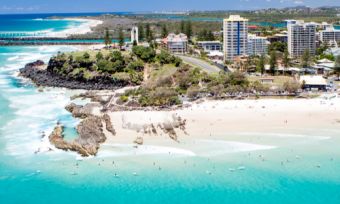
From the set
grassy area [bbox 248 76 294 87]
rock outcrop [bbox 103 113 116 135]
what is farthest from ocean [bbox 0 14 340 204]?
grassy area [bbox 248 76 294 87]

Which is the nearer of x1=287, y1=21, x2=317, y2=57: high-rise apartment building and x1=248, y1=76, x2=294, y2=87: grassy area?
x1=248, y1=76, x2=294, y2=87: grassy area

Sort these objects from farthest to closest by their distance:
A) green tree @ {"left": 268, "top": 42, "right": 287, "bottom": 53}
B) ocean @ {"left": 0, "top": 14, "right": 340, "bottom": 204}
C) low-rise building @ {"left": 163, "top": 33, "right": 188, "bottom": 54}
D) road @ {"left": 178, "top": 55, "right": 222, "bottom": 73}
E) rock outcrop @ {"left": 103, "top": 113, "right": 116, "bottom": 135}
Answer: green tree @ {"left": 268, "top": 42, "right": 287, "bottom": 53}
low-rise building @ {"left": 163, "top": 33, "right": 188, "bottom": 54}
road @ {"left": 178, "top": 55, "right": 222, "bottom": 73}
rock outcrop @ {"left": 103, "top": 113, "right": 116, "bottom": 135}
ocean @ {"left": 0, "top": 14, "right": 340, "bottom": 204}

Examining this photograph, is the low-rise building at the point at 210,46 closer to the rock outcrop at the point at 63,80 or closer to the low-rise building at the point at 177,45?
the low-rise building at the point at 177,45

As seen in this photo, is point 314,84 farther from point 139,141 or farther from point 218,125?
point 139,141

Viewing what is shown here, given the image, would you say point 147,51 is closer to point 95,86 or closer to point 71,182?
point 95,86

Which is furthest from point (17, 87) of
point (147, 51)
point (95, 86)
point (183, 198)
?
point (183, 198)

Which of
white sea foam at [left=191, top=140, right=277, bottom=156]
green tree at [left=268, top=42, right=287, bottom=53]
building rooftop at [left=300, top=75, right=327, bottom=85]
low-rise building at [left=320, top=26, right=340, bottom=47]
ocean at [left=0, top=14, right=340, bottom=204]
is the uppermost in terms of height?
low-rise building at [left=320, top=26, right=340, bottom=47]

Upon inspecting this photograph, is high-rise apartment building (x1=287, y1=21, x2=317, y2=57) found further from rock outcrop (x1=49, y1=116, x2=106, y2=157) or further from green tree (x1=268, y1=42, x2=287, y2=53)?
rock outcrop (x1=49, y1=116, x2=106, y2=157)

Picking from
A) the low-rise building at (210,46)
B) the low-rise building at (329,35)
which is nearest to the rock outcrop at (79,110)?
the low-rise building at (210,46)
